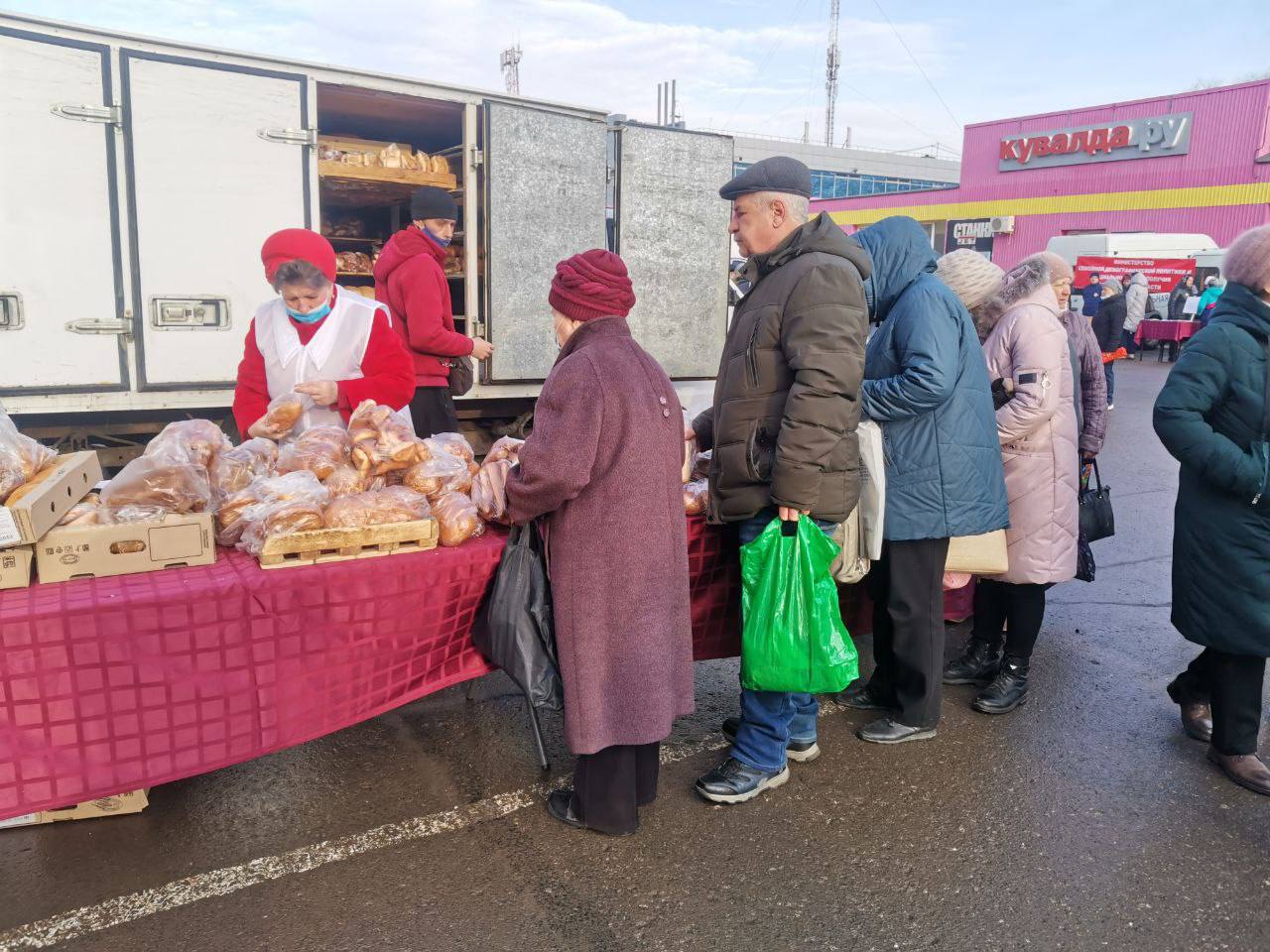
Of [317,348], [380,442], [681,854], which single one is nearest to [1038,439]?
[681,854]

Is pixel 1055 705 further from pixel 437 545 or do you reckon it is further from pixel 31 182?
pixel 31 182

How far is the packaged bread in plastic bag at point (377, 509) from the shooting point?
2939 mm

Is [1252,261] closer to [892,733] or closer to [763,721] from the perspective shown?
[892,733]

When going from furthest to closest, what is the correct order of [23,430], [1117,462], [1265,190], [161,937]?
[1265,190] < [1117,462] < [23,430] < [161,937]

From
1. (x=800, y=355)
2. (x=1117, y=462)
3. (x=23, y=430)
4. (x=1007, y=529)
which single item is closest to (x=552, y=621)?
(x=800, y=355)

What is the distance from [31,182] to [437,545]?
3508mm

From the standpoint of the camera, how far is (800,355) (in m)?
2.96

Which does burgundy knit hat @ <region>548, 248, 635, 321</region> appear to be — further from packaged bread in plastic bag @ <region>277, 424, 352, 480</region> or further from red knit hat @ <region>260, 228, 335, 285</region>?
red knit hat @ <region>260, 228, 335, 285</region>

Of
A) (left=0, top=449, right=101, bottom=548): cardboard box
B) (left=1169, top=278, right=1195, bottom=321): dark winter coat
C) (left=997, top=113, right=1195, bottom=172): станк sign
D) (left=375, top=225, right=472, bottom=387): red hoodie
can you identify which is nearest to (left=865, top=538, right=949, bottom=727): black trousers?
(left=375, top=225, right=472, bottom=387): red hoodie

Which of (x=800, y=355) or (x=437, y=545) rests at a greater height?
(x=800, y=355)

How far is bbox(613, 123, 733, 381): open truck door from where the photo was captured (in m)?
A: 7.07

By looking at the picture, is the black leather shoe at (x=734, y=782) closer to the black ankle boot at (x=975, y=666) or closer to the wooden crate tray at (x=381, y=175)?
the black ankle boot at (x=975, y=666)

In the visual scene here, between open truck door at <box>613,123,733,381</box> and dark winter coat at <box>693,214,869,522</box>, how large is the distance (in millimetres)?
4065

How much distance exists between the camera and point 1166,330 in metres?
22.1
